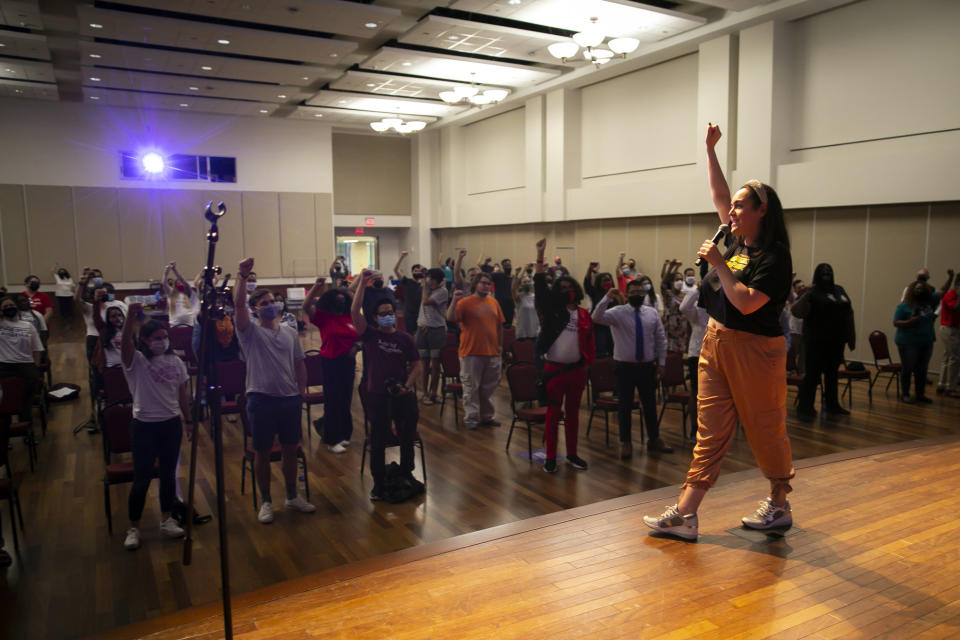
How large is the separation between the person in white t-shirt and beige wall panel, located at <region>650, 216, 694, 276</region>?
37.2 ft

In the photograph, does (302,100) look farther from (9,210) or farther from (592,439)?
(592,439)

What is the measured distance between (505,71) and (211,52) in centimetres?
629

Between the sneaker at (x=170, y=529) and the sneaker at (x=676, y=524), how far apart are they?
3.31 meters

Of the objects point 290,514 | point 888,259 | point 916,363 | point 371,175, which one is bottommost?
point 290,514

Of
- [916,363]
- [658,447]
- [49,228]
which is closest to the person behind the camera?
[658,447]

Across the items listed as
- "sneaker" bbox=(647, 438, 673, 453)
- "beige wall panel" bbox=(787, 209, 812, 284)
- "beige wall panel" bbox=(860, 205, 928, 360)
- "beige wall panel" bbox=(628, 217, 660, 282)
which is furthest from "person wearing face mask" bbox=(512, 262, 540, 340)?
"beige wall panel" bbox=(628, 217, 660, 282)

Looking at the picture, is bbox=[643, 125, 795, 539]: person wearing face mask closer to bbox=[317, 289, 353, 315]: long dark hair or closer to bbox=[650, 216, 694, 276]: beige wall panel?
bbox=[317, 289, 353, 315]: long dark hair

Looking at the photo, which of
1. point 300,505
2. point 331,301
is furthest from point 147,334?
point 331,301

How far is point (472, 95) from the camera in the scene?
15.7 meters

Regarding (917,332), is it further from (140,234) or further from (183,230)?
(140,234)

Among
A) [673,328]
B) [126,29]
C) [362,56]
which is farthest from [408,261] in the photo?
[673,328]

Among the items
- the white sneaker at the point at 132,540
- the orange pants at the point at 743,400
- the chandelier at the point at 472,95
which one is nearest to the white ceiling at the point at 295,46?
the chandelier at the point at 472,95

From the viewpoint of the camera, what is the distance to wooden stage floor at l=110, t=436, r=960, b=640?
→ 2.57 meters

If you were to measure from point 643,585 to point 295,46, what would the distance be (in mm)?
13042
